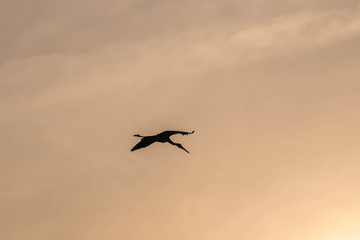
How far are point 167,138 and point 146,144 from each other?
9.30 ft

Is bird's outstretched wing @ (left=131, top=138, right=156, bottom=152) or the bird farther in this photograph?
bird's outstretched wing @ (left=131, top=138, right=156, bottom=152)

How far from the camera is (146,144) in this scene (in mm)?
85312

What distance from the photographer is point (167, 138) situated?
83.6 metres

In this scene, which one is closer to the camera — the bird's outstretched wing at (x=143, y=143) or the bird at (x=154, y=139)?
the bird at (x=154, y=139)
